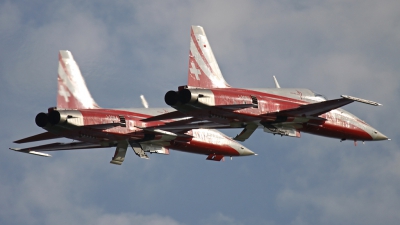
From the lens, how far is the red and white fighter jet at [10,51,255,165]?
108625 millimetres

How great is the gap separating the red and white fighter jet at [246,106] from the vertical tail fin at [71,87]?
6.07 meters

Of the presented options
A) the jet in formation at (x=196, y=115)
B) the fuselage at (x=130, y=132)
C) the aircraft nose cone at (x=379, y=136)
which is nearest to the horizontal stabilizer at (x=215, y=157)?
the fuselage at (x=130, y=132)

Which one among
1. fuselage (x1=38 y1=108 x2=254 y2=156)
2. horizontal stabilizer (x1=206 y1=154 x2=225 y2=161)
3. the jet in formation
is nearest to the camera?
the jet in formation

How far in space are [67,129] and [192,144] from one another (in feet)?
46.4

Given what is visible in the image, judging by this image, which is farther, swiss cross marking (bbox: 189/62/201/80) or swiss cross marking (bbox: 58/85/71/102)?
swiss cross marking (bbox: 58/85/71/102)

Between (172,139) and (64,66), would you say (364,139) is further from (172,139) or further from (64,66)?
(64,66)

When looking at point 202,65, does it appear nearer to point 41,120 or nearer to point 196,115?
point 196,115

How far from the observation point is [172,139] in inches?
4579

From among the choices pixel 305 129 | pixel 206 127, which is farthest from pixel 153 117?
pixel 305 129

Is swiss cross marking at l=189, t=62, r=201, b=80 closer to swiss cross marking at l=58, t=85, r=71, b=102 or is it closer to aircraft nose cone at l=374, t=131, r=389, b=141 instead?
swiss cross marking at l=58, t=85, r=71, b=102

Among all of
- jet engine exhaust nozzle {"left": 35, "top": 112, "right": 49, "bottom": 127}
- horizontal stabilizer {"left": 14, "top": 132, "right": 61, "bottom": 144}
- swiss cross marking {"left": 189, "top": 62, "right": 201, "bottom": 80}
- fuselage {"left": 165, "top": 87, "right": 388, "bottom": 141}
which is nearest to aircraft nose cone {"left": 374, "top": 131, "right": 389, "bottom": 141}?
fuselage {"left": 165, "top": 87, "right": 388, "bottom": 141}

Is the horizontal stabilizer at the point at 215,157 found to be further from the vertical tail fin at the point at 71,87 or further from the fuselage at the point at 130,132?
the vertical tail fin at the point at 71,87

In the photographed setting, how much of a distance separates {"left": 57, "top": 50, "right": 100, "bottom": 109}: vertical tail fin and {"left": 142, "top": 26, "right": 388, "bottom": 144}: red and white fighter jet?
239 inches

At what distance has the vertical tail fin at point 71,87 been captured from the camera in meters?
110
